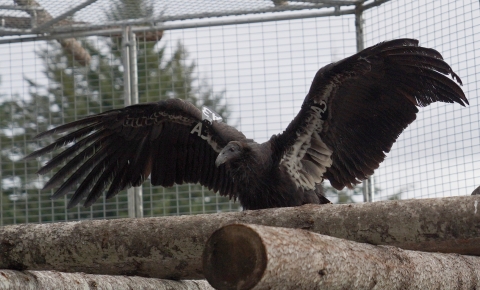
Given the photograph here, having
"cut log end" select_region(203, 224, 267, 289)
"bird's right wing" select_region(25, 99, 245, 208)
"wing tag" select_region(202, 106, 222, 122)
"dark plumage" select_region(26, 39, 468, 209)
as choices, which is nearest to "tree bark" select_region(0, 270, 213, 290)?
"cut log end" select_region(203, 224, 267, 289)

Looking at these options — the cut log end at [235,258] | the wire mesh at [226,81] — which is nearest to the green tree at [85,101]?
the wire mesh at [226,81]

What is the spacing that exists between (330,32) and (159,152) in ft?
7.24

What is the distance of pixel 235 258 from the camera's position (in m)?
3.03

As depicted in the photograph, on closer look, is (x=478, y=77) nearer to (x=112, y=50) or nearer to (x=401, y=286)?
(x=401, y=286)

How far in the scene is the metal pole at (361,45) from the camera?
7.70 meters

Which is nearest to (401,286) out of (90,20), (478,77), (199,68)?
(478,77)

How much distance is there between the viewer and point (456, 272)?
464 cm

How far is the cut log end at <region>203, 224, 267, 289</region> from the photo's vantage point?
117 inches

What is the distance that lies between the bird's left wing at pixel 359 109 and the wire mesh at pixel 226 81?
0.89m

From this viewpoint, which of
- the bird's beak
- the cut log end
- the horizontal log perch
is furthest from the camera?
the bird's beak

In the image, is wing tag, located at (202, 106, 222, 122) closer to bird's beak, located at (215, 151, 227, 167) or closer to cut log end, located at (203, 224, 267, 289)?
bird's beak, located at (215, 151, 227, 167)

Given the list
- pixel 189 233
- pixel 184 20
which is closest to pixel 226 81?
pixel 184 20

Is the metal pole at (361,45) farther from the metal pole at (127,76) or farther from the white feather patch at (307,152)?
the metal pole at (127,76)

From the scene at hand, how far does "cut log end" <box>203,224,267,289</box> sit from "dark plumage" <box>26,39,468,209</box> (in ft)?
9.88
